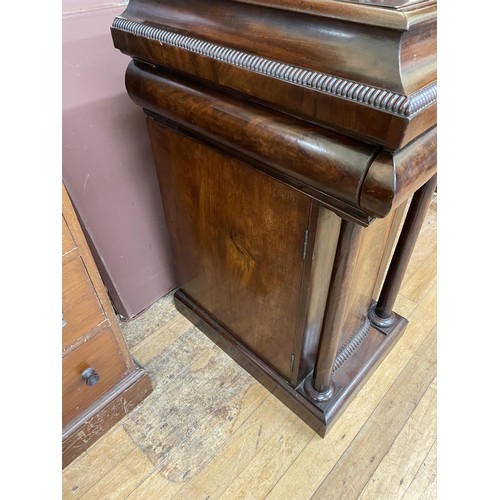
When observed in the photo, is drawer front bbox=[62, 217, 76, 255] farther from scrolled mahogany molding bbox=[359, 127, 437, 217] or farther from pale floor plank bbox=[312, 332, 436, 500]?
pale floor plank bbox=[312, 332, 436, 500]

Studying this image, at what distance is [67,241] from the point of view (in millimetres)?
742

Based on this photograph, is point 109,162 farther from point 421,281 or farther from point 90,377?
point 421,281

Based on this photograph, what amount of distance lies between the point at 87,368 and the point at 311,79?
83 centimetres

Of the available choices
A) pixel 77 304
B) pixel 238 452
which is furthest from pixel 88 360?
pixel 238 452

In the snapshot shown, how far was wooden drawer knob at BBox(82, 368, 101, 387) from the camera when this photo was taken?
94 centimetres

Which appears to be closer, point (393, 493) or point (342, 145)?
point (342, 145)

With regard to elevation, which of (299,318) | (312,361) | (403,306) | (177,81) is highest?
(177,81)

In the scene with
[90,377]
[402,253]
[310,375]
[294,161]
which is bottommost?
[310,375]

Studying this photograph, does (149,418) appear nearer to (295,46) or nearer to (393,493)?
(393,493)

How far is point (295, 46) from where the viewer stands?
21.3 inches

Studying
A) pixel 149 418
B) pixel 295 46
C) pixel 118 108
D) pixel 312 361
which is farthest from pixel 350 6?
pixel 149 418

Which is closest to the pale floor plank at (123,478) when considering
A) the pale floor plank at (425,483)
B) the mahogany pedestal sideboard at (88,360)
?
the mahogany pedestal sideboard at (88,360)

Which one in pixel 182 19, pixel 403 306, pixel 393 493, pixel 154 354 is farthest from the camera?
pixel 403 306

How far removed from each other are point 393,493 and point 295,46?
1039 millimetres
